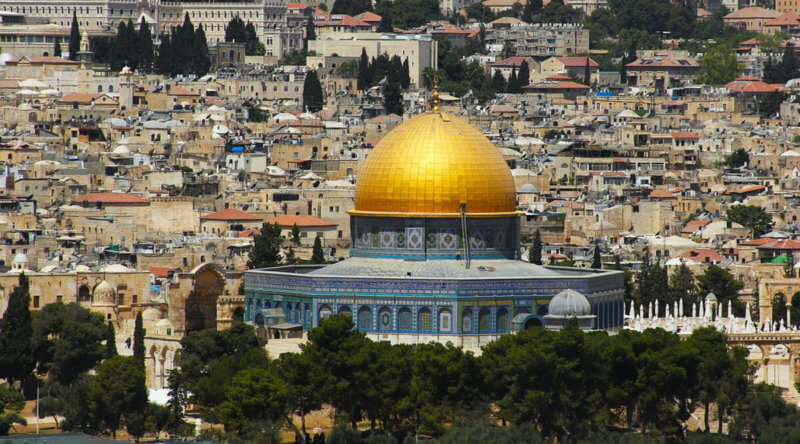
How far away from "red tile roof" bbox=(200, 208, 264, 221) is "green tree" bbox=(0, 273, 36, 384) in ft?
93.4

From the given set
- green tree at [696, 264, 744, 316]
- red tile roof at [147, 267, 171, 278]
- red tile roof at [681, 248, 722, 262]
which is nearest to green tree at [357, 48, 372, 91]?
red tile roof at [681, 248, 722, 262]

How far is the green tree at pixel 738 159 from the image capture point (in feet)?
346

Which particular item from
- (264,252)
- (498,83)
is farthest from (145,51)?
(264,252)

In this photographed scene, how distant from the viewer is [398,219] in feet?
182

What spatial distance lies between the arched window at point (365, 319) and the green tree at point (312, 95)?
64.2 metres

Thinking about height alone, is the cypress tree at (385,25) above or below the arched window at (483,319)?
above

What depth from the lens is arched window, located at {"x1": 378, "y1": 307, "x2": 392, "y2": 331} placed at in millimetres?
53781

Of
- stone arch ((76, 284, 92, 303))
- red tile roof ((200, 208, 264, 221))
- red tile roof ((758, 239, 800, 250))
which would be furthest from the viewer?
red tile roof ((200, 208, 264, 221))

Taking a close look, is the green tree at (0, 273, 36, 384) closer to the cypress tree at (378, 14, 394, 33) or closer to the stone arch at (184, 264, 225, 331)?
the stone arch at (184, 264, 225, 331)

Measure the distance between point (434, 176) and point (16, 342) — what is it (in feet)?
32.3

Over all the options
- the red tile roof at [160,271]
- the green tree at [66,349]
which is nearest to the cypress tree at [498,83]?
the red tile roof at [160,271]

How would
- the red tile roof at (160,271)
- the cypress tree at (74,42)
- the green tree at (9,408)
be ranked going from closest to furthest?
the green tree at (9,408)
the red tile roof at (160,271)
the cypress tree at (74,42)

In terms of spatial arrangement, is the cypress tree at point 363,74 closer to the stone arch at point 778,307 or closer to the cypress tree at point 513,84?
the cypress tree at point 513,84

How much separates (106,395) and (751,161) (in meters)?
59.3
